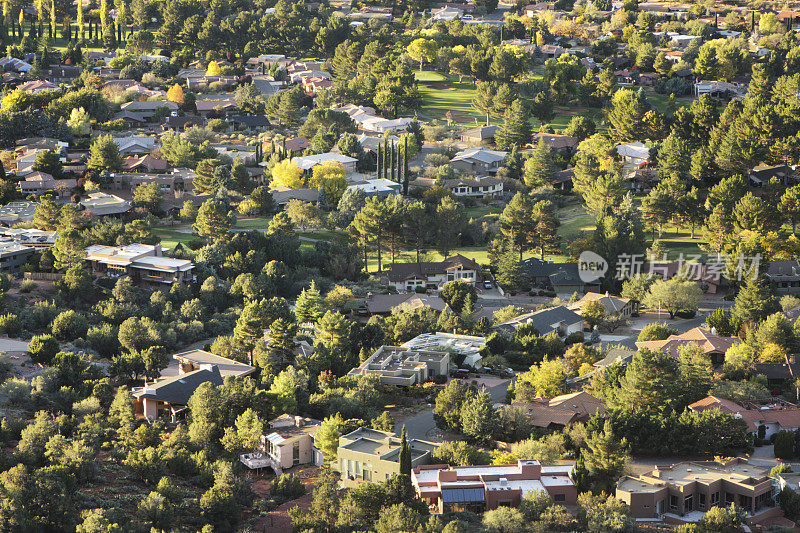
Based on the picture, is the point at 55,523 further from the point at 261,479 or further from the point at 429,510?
the point at 429,510

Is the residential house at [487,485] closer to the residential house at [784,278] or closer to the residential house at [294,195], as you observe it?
the residential house at [784,278]

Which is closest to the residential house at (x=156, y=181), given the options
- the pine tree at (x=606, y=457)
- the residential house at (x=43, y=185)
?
the residential house at (x=43, y=185)

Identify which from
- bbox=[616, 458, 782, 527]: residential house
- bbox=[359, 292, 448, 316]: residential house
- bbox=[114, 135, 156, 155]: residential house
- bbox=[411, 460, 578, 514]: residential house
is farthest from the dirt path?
bbox=[114, 135, 156, 155]: residential house

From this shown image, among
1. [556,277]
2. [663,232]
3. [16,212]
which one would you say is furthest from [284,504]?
[16,212]

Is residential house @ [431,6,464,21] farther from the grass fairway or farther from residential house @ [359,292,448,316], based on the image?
residential house @ [359,292,448,316]

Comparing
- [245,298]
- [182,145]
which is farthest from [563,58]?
[245,298]

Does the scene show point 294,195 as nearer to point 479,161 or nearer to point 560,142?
point 479,161
